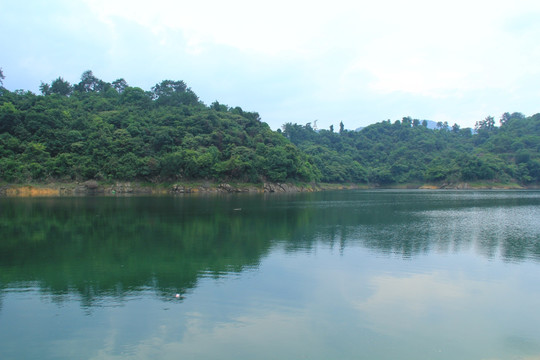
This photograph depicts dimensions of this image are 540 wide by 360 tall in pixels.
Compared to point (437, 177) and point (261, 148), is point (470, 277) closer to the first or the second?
point (261, 148)

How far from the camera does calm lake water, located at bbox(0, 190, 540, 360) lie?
784cm

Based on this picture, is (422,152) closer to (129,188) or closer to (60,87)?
(129,188)

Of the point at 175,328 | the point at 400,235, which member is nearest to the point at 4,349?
the point at 175,328

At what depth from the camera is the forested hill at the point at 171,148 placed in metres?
66.9

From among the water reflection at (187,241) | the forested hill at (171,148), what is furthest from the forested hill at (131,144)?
the water reflection at (187,241)

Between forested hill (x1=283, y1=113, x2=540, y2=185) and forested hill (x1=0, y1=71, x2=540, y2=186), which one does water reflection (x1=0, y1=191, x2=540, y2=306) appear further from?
forested hill (x1=283, y1=113, x2=540, y2=185)

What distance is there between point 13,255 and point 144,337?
11.3 meters

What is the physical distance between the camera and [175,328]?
8.61m

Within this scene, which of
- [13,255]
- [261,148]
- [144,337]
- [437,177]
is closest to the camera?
[144,337]

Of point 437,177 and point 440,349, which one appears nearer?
point 440,349

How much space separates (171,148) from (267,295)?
68.3 meters

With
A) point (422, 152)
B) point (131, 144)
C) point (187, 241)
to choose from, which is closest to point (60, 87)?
point (131, 144)

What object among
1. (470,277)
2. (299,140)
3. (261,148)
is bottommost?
(470,277)

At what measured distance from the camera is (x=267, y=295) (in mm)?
11023
